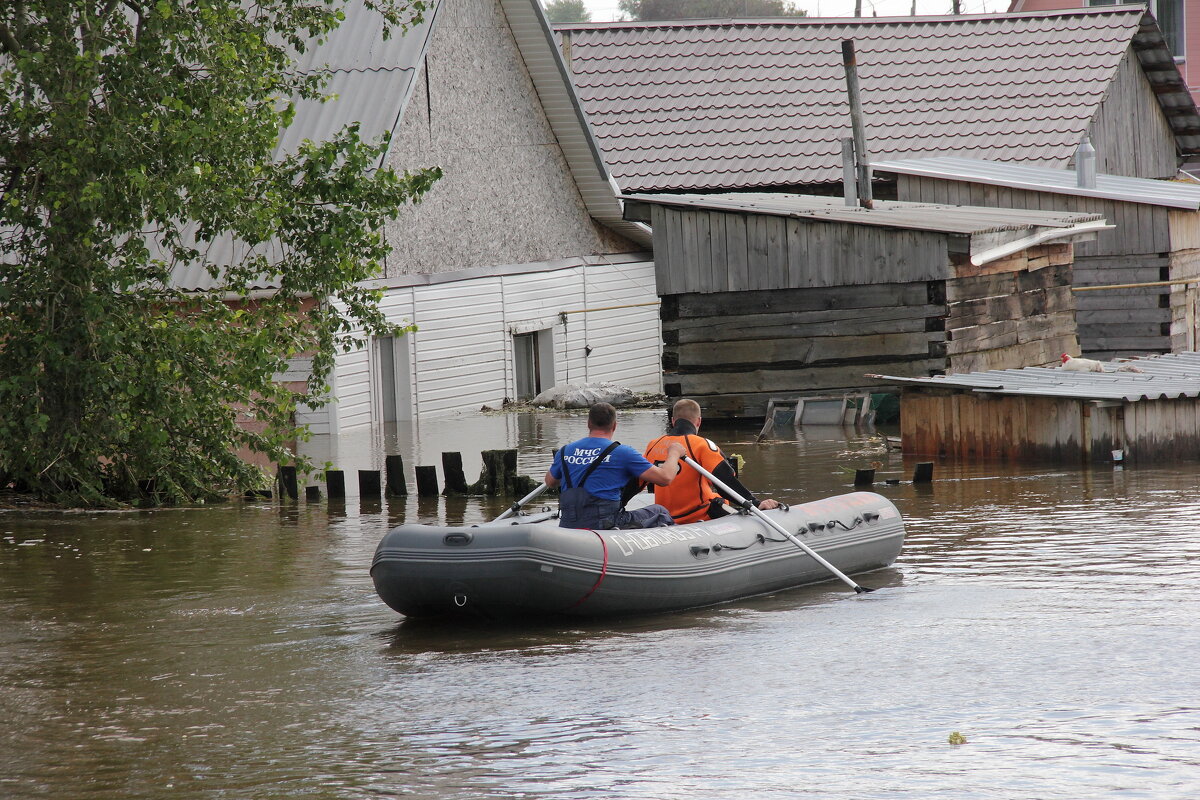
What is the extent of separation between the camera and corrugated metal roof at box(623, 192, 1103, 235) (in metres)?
20.3

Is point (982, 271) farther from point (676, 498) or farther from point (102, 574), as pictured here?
point (102, 574)

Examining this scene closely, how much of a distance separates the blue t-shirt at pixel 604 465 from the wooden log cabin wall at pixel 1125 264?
53.1 ft

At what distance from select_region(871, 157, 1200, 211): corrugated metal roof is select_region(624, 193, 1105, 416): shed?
264 centimetres

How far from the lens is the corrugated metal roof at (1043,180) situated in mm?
24625

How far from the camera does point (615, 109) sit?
30.8m

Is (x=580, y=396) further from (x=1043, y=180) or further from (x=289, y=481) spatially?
(x=289, y=481)

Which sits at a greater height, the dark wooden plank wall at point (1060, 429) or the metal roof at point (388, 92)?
the metal roof at point (388, 92)

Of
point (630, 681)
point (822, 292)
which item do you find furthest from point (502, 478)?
point (630, 681)

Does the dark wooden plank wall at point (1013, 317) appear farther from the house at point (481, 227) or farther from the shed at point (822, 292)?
the house at point (481, 227)

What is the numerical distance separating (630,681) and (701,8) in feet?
289

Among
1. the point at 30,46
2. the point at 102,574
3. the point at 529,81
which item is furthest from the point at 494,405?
the point at 102,574

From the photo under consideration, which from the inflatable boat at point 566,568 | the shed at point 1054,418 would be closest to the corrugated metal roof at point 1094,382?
the shed at point 1054,418

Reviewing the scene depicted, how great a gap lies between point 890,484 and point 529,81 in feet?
44.2

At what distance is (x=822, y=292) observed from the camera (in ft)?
69.1
